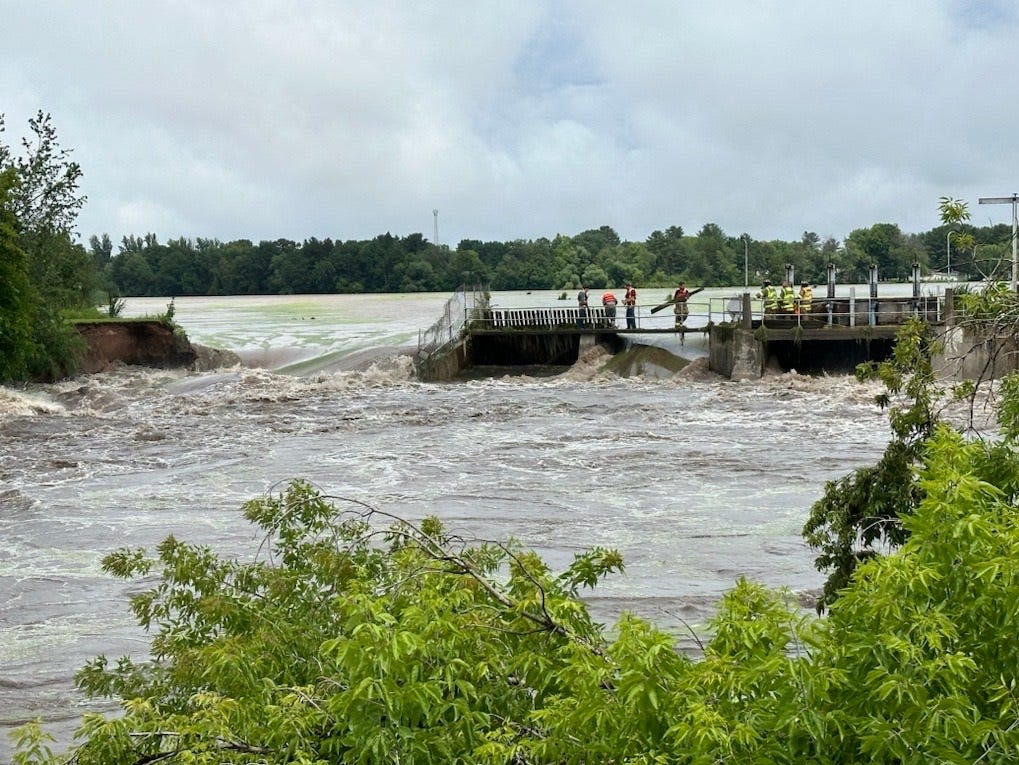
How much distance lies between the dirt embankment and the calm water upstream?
150cm

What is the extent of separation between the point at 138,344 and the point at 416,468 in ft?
79.0

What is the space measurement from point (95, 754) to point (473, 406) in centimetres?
2846

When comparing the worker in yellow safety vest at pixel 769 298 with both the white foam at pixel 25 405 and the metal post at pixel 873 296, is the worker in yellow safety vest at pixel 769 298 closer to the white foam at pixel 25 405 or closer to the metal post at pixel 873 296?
the metal post at pixel 873 296

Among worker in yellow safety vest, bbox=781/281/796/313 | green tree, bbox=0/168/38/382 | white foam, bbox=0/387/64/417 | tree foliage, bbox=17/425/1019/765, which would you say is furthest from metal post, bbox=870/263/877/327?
tree foliage, bbox=17/425/1019/765

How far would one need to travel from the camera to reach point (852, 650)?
373 cm

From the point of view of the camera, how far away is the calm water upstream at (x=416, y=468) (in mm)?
13617

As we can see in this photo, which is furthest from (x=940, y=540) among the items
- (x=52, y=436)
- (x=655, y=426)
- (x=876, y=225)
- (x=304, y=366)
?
(x=876, y=225)

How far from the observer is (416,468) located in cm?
2295

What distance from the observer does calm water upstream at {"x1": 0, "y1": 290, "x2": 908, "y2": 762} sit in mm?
13617

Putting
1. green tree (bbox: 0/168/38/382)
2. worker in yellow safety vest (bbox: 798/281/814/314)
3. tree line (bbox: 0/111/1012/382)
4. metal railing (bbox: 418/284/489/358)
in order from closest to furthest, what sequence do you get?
green tree (bbox: 0/168/38/382) < worker in yellow safety vest (bbox: 798/281/814/314) < metal railing (bbox: 418/284/489/358) < tree line (bbox: 0/111/1012/382)

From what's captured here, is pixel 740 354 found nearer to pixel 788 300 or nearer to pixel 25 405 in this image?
pixel 788 300

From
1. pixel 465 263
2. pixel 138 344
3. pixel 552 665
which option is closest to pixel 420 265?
pixel 465 263

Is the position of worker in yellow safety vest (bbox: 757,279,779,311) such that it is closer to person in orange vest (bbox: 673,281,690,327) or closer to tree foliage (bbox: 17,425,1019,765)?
person in orange vest (bbox: 673,281,690,327)

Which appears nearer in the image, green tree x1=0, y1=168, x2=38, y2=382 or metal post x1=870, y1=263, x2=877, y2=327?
green tree x1=0, y1=168, x2=38, y2=382
